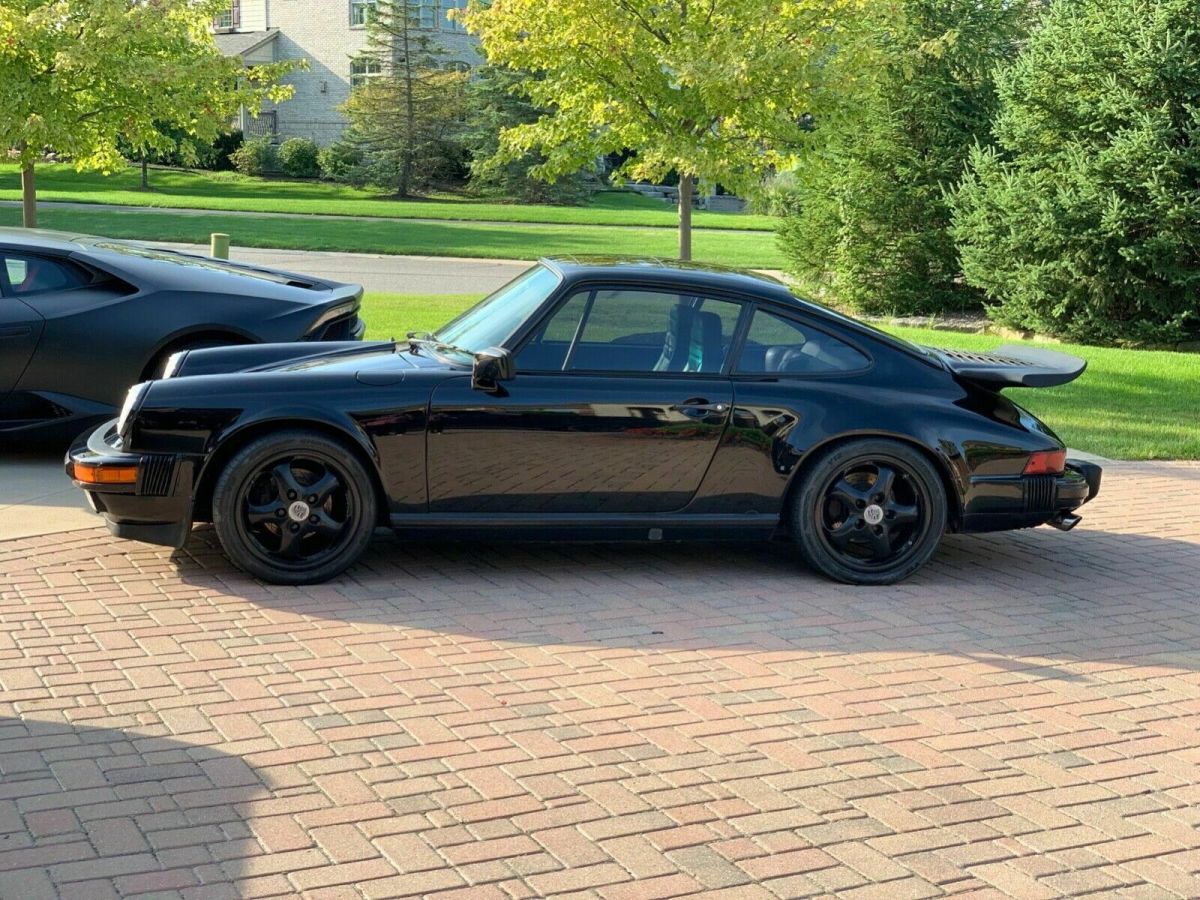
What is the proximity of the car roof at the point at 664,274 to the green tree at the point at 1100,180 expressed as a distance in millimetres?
11760

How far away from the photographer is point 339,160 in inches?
2195

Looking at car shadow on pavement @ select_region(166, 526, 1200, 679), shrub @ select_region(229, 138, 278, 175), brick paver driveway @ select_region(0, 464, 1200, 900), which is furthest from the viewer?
shrub @ select_region(229, 138, 278, 175)

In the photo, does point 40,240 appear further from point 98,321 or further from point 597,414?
point 597,414

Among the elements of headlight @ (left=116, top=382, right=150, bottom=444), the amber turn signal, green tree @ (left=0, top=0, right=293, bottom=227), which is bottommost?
the amber turn signal

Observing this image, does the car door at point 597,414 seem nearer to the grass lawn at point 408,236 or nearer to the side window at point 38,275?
the side window at point 38,275

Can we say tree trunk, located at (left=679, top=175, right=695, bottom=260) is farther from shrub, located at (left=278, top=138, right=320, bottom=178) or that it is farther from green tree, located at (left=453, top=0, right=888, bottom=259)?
shrub, located at (left=278, top=138, right=320, bottom=178)

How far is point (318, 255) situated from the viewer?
96.1 feet

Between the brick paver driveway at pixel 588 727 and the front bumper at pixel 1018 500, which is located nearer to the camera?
the brick paver driveway at pixel 588 727

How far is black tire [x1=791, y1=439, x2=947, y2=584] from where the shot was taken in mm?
6461

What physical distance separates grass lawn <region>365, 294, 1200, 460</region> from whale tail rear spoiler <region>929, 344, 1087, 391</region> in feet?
10.3

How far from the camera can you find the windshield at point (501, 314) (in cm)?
648

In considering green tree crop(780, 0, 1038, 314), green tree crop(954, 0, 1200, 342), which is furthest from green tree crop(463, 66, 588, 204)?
green tree crop(954, 0, 1200, 342)

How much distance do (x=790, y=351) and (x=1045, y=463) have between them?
130 centimetres

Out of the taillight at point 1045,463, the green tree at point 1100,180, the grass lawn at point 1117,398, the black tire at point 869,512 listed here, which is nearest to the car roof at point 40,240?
the black tire at point 869,512
